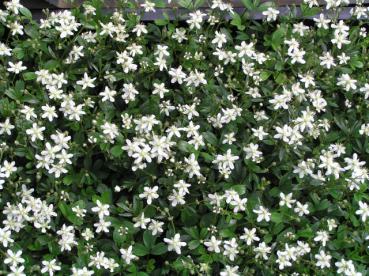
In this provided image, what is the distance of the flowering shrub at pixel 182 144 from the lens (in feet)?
8.29

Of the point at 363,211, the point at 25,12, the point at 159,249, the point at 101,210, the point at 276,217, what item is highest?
the point at 25,12

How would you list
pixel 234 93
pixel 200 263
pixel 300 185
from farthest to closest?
pixel 234 93 < pixel 300 185 < pixel 200 263

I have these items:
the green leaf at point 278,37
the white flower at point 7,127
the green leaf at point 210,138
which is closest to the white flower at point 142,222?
the green leaf at point 210,138

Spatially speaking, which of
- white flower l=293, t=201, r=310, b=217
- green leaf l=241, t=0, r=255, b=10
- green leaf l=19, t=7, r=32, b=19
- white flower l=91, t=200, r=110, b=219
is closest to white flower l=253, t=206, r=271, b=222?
white flower l=293, t=201, r=310, b=217

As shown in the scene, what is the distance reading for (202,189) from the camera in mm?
2645

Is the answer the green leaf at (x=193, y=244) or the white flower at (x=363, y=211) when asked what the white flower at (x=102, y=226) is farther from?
the white flower at (x=363, y=211)

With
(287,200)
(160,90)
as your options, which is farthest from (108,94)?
(287,200)

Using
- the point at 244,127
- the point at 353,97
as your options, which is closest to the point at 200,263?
the point at 244,127

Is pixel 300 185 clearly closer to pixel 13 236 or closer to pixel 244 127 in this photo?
pixel 244 127

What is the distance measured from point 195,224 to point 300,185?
494 mm

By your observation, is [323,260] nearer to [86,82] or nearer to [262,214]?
[262,214]

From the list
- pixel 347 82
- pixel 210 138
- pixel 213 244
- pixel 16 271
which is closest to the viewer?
pixel 16 271

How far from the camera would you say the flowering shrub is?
253 cm

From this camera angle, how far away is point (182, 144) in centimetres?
261
